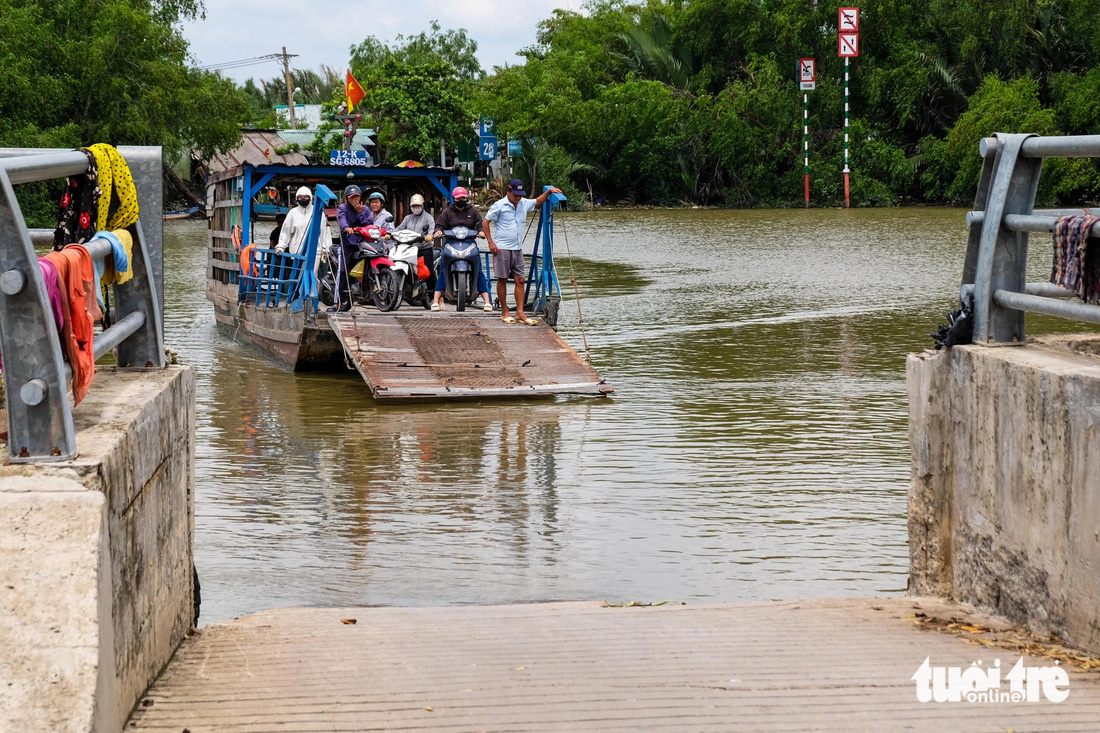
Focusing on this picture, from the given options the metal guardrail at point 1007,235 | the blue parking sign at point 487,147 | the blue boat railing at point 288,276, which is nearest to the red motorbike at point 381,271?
the blue boat railing at point 288,276

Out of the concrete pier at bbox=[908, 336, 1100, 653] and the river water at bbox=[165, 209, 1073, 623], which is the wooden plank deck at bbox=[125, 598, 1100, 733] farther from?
the river water at bbox=[165, 209, 1073, 623]

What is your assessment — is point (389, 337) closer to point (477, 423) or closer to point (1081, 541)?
point (477, 423)

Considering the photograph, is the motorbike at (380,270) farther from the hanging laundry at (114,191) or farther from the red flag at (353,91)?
the red flag at (353,91)

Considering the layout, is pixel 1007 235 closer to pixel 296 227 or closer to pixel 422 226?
pixel 422 226

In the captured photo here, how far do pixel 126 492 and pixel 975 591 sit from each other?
2.73 meters

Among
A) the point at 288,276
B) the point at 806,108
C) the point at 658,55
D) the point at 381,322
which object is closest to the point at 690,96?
the point at 658,55

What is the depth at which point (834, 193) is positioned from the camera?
157 feet

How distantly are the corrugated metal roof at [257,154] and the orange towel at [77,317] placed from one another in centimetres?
4848

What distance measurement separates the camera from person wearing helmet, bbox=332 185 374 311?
40.7 feet

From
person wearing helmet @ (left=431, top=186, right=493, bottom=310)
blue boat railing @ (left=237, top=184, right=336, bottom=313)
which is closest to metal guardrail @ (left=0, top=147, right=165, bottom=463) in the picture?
blue boat railing @ (left=237, top=184, right=336, bottom=313)

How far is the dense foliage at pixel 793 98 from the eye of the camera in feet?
143

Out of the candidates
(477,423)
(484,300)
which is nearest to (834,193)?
(484,300)

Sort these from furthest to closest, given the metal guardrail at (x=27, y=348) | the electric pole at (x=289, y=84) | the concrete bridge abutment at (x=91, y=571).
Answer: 1. the electric pole at (x=289, y=84)
2. the metal guardrail at (x=27, y=348)
3. the concrete bridge abutment at (x=91, y=571)

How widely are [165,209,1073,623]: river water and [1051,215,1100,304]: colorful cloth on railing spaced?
2.31m
